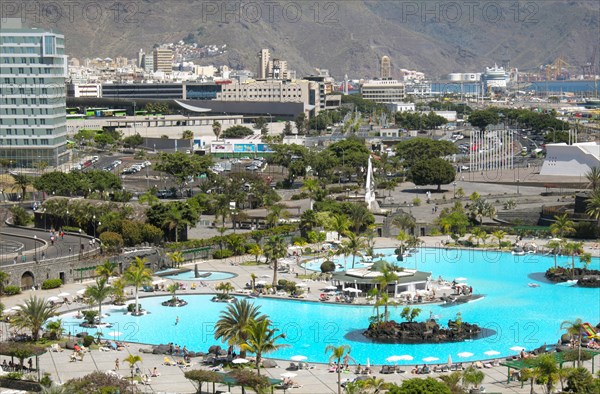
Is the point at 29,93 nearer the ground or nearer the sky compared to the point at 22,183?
nearer the sky

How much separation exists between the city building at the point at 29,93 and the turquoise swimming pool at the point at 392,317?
1904 inches

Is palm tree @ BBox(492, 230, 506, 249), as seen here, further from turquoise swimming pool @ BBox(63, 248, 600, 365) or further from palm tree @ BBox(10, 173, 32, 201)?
palm tree @ BBox(10, 173, 32, 201)

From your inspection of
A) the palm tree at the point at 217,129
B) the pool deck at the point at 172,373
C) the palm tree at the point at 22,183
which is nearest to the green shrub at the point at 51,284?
the pool deck at the point at 172,373

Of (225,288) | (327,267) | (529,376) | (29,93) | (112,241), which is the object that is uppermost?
(29,93)

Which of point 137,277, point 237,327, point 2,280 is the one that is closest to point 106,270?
point 137,277

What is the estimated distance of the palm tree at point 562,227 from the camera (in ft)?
224

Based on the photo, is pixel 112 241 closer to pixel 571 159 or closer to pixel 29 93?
pixel 29 93

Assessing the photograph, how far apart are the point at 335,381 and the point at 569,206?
43468mm

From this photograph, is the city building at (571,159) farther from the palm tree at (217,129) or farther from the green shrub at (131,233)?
the palm tree at (217,129)

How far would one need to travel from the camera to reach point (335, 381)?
38812 millimetres

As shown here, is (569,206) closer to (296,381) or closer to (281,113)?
(296,381)

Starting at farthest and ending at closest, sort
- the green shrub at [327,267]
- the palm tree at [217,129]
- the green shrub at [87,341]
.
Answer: the palm tree at [217,129]
the green shrub at [327,267]
the green shrub at [87,341]

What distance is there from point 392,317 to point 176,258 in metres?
14.7

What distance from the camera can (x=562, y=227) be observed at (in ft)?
224
